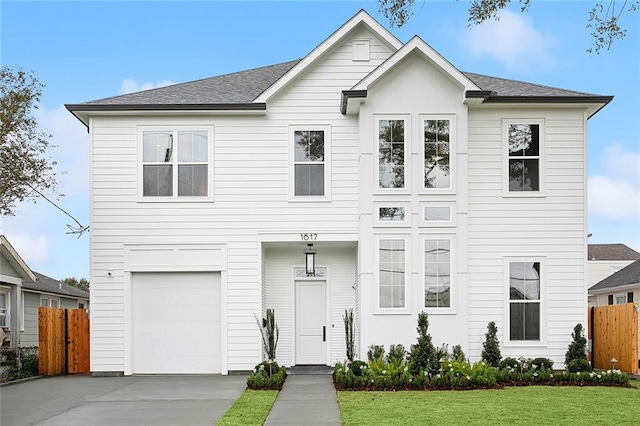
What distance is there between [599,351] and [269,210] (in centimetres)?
968

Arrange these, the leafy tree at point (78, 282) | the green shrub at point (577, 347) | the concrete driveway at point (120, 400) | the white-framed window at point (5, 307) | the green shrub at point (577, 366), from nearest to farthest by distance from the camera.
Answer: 1. the concrete driveway at point (120, 400)
2. the green shrub at point (577, 366)
3. the green shrub at point (577, 347)
4. the white-framed window at point (5, 307)
5. the leafy tree at point (78, 282)

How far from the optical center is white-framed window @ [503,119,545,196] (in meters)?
18.0

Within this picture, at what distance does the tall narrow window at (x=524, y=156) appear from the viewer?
18.1 metres

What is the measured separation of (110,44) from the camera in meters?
18.3

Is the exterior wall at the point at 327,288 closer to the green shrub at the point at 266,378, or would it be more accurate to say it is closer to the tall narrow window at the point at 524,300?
the green shrub at the point at 266,378

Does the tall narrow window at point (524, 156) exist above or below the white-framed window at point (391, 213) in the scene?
above

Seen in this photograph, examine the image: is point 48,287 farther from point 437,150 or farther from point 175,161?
point 437,150

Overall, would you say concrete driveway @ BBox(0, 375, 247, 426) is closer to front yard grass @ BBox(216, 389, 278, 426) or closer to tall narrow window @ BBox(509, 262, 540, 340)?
front yard grass @ BBox(216, 389, 278, 426)

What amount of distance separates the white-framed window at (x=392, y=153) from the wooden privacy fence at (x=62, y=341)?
9161mm

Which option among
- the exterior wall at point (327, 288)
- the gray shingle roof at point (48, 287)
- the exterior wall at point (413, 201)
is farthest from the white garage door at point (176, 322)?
the gray shingle roof at point (48, 287)

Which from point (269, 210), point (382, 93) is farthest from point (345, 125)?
point (269, 210)

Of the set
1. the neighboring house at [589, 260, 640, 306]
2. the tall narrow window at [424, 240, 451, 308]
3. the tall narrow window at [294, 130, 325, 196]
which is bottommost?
the neighboring house at [589, 260, 640, 306]

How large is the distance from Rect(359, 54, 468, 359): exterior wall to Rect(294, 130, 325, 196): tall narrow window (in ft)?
3.74

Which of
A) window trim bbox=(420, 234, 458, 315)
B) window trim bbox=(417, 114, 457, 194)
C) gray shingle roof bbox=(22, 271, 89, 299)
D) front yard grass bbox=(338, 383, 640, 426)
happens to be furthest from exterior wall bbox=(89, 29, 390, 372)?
gray shingle roof bbox=(22, 271, 89, 299)
